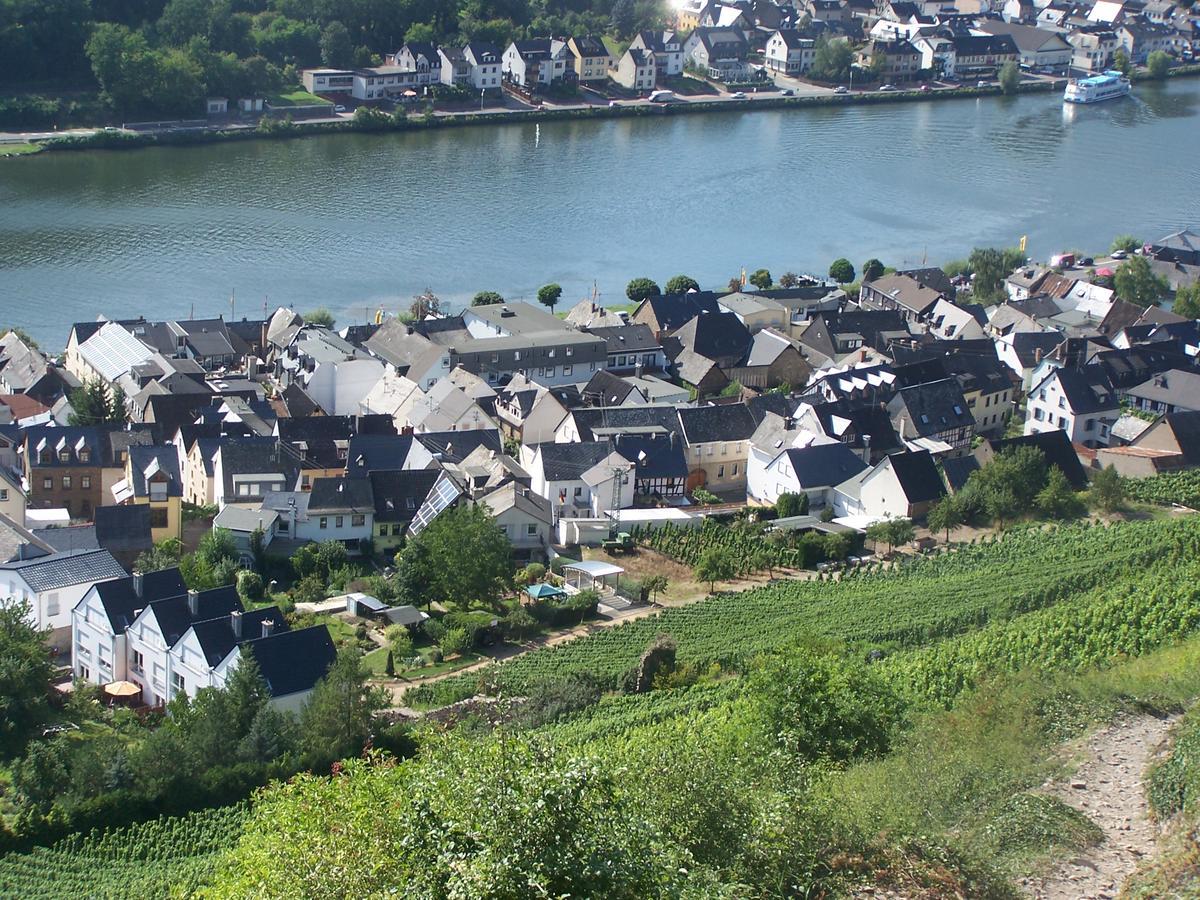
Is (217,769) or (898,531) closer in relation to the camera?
(217,769)

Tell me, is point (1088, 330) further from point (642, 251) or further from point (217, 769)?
point (217, 769)

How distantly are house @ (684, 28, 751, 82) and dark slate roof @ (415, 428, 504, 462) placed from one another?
104 ft

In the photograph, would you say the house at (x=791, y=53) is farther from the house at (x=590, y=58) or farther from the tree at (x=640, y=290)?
the tree at (x=640, y=290)

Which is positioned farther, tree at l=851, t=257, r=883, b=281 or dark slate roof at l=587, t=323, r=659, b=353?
tree at l=851, t=257, r=883, b=281

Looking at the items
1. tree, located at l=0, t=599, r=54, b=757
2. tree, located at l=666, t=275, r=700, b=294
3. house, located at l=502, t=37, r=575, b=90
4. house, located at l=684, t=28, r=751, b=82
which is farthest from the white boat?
tree, located at l=0, t=599, r=54, b=757

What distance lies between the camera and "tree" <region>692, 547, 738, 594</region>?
17531 mm

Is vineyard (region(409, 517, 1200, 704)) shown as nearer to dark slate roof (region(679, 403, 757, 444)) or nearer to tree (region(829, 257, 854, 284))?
dark slate roof (region(679, 403, 757, 444))

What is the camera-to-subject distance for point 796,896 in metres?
8.82

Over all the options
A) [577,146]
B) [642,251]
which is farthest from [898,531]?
[577,146]

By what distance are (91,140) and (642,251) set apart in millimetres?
14185

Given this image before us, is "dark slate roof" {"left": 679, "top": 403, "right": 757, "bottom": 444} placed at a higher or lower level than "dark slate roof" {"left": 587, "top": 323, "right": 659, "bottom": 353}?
lower

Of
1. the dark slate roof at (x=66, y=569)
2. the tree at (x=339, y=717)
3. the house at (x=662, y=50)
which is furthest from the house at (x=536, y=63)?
the tree at (x=339, y=717)

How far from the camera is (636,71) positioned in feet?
157

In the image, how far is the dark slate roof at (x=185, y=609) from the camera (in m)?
14.4
